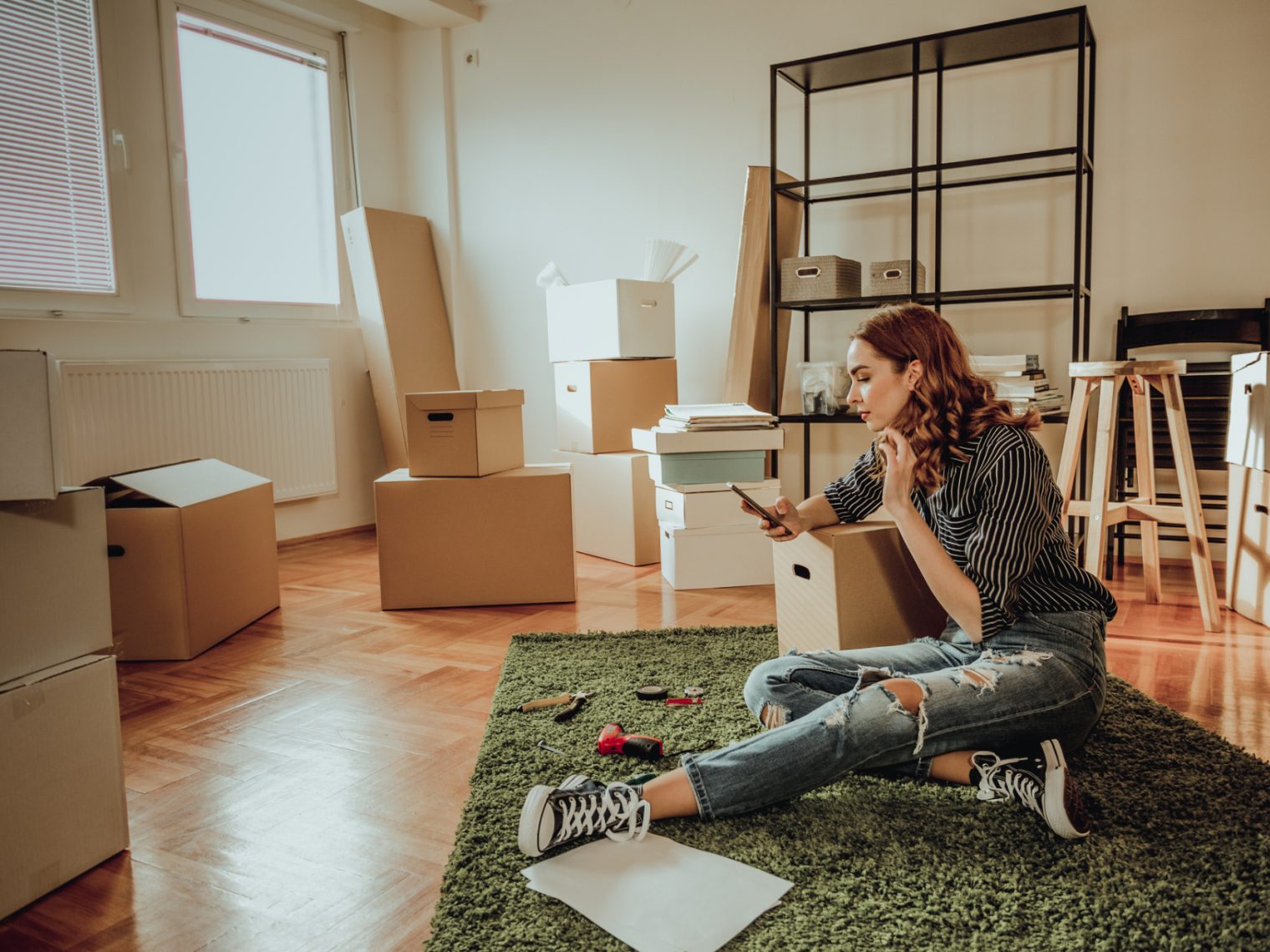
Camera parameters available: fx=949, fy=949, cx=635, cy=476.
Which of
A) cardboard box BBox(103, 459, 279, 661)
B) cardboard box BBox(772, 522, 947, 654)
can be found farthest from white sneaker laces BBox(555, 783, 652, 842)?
cardboard box BBox(103, 459, 279, 661)

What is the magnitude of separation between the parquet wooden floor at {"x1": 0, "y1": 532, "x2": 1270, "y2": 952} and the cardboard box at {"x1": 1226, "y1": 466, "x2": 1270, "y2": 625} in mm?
62

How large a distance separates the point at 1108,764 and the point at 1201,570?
1.13 metres

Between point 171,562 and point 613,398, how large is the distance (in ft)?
5.51

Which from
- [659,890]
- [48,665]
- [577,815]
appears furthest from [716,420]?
[48,665]

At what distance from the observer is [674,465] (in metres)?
3.05

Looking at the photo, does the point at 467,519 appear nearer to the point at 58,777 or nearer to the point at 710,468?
the point at 710,468

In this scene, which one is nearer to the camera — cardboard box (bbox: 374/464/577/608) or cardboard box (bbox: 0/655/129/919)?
cardboard box (bbox: 0/655/129/919)

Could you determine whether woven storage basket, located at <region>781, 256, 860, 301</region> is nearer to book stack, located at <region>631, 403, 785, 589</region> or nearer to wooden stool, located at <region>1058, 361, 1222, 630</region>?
book stack, located at <region>631, 403, 785, 589</region>

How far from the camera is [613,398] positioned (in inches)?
141

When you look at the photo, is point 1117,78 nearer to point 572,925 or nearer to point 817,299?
point 817,299

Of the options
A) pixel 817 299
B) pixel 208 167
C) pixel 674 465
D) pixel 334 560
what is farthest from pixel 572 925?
pixel 208 167

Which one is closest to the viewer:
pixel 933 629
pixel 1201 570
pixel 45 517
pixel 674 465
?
pixel 45 517

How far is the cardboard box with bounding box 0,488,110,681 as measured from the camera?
1307 millimetres

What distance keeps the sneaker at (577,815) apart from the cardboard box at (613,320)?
2345 mm
